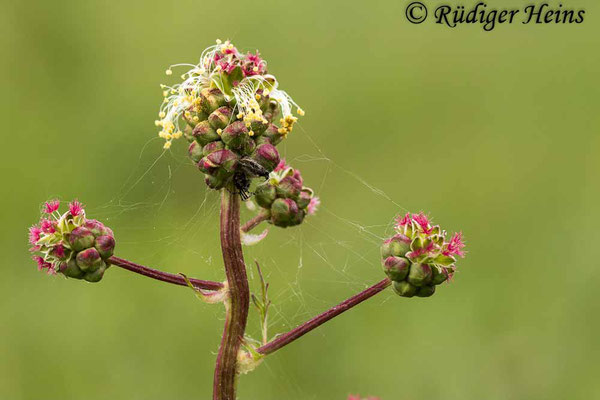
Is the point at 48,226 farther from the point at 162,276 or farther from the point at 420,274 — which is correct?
the point at 420,274

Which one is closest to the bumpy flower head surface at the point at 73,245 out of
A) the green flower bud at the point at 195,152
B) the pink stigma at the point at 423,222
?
the green flower bud at the point at 195,152

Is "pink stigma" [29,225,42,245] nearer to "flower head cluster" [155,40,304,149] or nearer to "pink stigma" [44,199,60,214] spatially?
"pink stigma" [44,199,60,214]

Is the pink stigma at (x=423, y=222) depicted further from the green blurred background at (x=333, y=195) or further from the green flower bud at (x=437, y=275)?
the green blurred background at (x=333, y=195)

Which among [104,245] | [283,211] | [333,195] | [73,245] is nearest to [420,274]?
[283,211]

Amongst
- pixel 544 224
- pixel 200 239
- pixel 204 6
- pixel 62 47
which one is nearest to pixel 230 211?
pixel 200 239

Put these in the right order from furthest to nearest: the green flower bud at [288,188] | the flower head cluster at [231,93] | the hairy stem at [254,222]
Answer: the green flower bud at [288,188] → the hairy stem at [254,222] → the flower head cluster at [231,93]

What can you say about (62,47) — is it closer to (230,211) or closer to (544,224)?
(544,224)

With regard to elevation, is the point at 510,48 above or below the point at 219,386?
above
